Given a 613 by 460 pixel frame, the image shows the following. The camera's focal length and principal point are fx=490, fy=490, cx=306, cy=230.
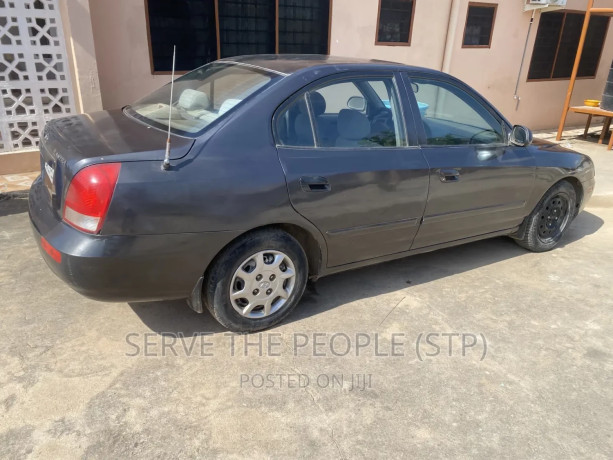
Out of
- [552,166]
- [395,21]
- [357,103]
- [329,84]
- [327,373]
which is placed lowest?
[327,373]

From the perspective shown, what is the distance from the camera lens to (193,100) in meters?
3.22

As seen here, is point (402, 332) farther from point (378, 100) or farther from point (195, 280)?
point (378, 100)

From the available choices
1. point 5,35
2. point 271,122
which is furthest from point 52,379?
point 5,35

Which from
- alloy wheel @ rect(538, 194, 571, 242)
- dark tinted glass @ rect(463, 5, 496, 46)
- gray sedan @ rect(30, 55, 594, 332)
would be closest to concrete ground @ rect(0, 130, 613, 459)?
gray sedan @ rect(30, 55, 594, 332)

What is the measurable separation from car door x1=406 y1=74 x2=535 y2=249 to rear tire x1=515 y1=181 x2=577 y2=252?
346 millimetres

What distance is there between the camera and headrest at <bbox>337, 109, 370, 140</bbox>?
3230 millimetres

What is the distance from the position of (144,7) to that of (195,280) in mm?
4563

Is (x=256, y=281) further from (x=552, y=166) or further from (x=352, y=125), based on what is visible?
(x=552, y=166)

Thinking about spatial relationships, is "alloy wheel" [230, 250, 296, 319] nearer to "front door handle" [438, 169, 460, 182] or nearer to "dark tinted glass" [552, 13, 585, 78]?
"front door handle" [438, 169, 460, 182]

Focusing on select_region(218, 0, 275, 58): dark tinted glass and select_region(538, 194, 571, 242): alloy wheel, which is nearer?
select_region(538, 194, 571, 242): alloy wheel

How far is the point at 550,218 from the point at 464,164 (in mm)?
1482

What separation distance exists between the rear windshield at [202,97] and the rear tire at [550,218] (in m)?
2.76

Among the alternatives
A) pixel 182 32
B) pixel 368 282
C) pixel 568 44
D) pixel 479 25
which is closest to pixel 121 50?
pixel 182 32

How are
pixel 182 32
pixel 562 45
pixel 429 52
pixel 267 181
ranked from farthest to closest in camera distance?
pixel 562 45 < pixel 429 52 < pixel 182 32 < pixel 267 181
